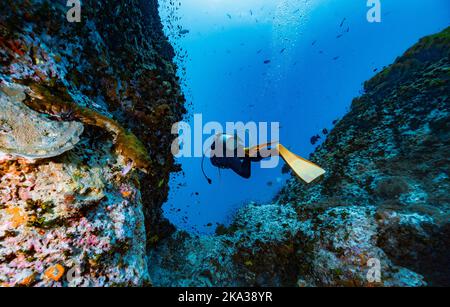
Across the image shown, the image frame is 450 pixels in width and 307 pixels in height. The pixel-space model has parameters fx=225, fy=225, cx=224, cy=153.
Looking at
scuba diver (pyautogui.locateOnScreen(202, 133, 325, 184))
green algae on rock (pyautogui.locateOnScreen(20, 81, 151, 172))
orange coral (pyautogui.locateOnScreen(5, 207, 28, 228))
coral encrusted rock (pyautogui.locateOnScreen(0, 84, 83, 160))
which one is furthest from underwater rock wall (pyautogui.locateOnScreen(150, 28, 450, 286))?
coral encrusted rock (pyautogui.locateOnScreen(0, 84, 83, 160))

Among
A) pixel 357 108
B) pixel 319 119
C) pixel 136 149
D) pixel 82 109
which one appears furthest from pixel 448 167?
pixel 319 119

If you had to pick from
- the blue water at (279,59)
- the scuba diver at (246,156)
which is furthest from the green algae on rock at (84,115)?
the blue water at (279,59)

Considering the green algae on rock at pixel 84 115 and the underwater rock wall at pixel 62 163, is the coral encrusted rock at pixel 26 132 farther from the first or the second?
the green algae on rock at pixel 84 115

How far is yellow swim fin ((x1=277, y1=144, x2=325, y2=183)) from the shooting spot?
15.6 ft

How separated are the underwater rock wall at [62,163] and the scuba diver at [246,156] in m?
2.47

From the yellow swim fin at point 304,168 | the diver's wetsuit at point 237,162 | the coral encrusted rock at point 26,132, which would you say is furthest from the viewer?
the diver's wetsuit at point 237,162

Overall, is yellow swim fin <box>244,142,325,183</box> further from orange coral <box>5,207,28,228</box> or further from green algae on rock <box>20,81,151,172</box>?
orange coral <box>5,207,28,228</box>

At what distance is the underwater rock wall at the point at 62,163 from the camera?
7.64 feet

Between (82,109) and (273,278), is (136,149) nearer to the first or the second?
(82,109)

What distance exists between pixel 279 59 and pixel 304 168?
67.1 meters

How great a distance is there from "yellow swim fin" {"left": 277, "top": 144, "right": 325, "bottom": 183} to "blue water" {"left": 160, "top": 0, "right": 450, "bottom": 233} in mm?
29415

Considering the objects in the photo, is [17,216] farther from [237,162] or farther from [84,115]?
[237,162]
